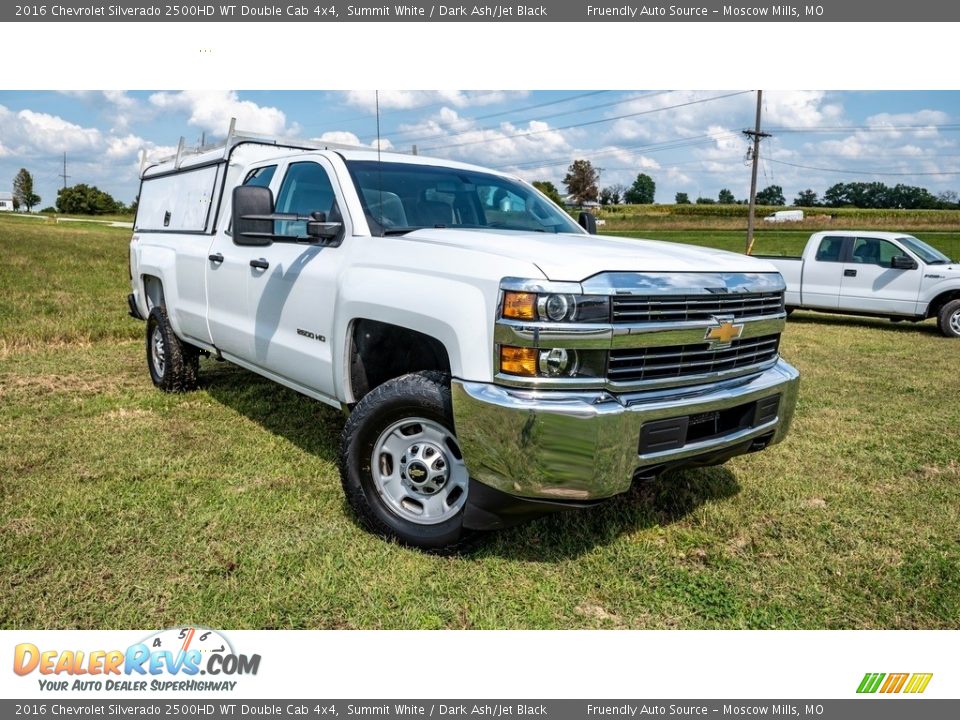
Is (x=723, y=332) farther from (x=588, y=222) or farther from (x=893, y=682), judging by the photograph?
(x=588, y=222)

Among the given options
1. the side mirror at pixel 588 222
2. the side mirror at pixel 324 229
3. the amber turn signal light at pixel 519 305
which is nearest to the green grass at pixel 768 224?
the side mirror at pixel 588 222

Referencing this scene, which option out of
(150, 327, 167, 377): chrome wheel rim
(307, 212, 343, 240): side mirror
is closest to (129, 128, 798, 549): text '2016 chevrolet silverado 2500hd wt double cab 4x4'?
(307, 212, 343, 240): side mirror

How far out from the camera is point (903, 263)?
12219mm

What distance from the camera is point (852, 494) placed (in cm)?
434

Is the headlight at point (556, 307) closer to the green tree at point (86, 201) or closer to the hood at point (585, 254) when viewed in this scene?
the hood at point (585, 254)

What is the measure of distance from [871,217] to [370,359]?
A: 6250 cm

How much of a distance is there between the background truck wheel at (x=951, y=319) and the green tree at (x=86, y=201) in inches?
4667

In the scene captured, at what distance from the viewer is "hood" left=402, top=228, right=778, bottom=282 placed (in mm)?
3045

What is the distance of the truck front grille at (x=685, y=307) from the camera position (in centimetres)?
304

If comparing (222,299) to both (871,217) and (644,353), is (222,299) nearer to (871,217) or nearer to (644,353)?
(644,353)

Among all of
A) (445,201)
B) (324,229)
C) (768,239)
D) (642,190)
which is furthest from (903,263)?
(642,190)

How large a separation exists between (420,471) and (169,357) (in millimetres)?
3951

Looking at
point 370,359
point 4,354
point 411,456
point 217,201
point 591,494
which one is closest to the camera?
point 591,494

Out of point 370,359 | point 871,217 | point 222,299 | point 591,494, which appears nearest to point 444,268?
point 370,359
